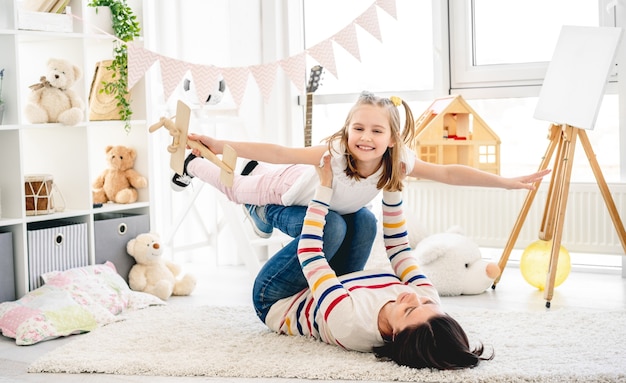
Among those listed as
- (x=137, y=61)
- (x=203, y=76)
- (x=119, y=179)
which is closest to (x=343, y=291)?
(x=203, y=76)

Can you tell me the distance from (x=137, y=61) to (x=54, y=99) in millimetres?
490

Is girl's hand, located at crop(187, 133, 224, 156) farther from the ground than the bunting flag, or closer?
closer

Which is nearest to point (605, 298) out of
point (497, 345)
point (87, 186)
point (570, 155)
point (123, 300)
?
point (570, 155)

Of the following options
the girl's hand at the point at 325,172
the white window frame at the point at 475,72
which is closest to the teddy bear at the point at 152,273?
the girl's hand at the point at 325,172

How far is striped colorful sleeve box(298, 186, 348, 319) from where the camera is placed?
2.26m

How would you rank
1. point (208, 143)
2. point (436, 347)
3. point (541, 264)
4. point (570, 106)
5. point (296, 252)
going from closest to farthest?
point (436, 347) → point (208, 143) → point (296, 252) → point (570, 106) → point (541, 264)

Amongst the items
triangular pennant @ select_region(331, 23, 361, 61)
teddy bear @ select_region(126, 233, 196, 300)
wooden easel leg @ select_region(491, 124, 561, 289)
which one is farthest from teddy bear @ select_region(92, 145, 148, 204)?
wooden easel leg @ select_region(491, 124, 561, 289)

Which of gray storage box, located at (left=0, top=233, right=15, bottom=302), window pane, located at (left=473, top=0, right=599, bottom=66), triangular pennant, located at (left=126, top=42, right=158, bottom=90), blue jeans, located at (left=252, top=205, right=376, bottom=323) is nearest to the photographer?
blue jeans, located at (left=252, top=205, right=376, bottom=323)

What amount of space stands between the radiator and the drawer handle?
1.28 m

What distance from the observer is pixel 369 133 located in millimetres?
2307

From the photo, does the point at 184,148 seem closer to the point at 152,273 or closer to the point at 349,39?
the point at 349,39

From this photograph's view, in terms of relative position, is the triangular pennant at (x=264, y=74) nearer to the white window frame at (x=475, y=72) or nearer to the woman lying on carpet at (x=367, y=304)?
the woman lying on carpet at (x=367, y=304)

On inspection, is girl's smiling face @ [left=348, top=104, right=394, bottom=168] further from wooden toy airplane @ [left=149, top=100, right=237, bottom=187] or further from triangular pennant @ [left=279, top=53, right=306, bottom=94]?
triangular pennant @ [left=279, top=53, right=306, bottom=94]

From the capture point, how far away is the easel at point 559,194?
300cm
